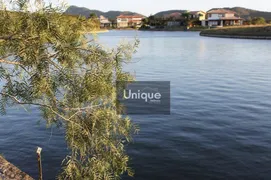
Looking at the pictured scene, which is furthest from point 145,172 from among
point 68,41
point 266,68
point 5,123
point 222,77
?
point 266,68

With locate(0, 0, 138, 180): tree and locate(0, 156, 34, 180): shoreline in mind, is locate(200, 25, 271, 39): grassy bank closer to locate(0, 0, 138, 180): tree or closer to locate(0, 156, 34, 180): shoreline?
locate(0, 156, 34, 180): shoreline

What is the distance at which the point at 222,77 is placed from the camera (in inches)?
1674

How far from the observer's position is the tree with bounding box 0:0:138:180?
26.9 ft

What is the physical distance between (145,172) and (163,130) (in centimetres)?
664

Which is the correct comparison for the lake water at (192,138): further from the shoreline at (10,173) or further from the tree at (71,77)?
the shoreline at (10,173)

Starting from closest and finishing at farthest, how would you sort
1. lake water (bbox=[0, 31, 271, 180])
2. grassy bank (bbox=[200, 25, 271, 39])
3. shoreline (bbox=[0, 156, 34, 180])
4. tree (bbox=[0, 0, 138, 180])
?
tree (bbox=[0, 0, 138, 180]) → shoreline (bbox=[0, 156, 34, 180]) → lake water (bbox=[0, 31, 271, 180]) → grassy bank (bbox=[200, 25, 271, 39])

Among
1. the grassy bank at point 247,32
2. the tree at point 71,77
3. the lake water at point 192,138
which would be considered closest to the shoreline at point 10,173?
the lake water at point 192,138

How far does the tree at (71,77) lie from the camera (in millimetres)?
8211

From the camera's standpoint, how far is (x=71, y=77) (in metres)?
9.00

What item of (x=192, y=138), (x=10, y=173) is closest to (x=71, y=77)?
(x=10, y=173)

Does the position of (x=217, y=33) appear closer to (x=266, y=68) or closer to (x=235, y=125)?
(x=266, y=68)

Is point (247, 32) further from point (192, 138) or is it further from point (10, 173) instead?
point (10, 173)

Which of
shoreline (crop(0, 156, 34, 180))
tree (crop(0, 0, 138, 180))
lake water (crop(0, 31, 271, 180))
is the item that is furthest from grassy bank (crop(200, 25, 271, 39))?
tree (crop(0, 0, 138, 180))

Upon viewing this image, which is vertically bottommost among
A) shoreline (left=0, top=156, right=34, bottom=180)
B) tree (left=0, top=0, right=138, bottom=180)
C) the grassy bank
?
shoreline (left=0, top=156, right=34, bottom=180)
